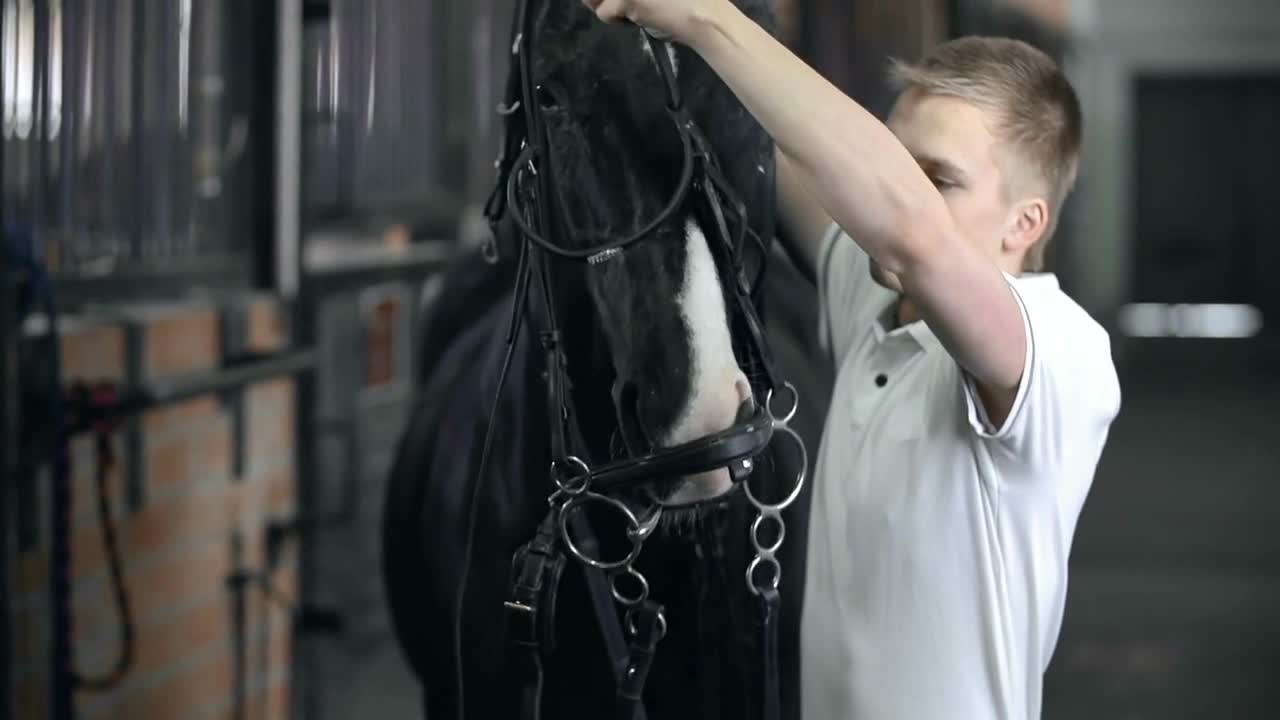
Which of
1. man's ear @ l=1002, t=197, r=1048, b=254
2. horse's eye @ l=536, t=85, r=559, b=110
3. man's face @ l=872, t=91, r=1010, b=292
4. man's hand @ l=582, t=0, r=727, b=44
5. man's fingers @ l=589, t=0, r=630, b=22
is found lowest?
man's ear @ l=1002, t=197, r=1048, b=254

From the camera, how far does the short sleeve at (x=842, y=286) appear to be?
1.31 m

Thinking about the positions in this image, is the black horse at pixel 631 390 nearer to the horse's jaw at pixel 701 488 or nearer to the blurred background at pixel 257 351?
the horse's jaw at pixel 701 488

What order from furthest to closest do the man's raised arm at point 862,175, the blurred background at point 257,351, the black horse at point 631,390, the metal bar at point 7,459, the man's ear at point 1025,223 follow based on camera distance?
the blurred background at point 257,351
the metal bar at point 7,459
the man's ear at point 1025,223
the black horse at point 631,390
the man's raised arm at point 862,175

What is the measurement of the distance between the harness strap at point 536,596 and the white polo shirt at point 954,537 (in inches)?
8.7

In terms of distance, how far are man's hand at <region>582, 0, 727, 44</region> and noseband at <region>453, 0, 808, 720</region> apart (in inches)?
3.0

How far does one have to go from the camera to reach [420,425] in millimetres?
2008

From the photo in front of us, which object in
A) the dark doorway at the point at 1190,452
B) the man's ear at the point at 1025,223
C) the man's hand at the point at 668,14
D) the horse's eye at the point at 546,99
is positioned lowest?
the dark doorway at the point at 1190,452

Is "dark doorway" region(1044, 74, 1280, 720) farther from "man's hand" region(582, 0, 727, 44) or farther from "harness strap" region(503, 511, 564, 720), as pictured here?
"man's hand" region(582, 0, 727, 44)

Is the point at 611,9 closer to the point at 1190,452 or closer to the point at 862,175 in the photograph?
the point at 862,175

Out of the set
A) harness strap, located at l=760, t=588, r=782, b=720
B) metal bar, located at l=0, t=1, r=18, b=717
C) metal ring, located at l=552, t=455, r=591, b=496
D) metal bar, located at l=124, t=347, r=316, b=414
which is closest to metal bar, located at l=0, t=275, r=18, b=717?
metal bar, located at l=0, t=1, r=18, b=717

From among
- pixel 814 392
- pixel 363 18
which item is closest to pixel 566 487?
pixel 814 392

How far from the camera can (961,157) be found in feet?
3.57

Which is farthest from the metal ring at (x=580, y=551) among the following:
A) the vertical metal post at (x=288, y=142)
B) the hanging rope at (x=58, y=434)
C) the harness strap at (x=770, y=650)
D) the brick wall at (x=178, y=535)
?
the vertical metal post at (x=288, y=142)

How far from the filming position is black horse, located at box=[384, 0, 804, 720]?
103 centimetres
